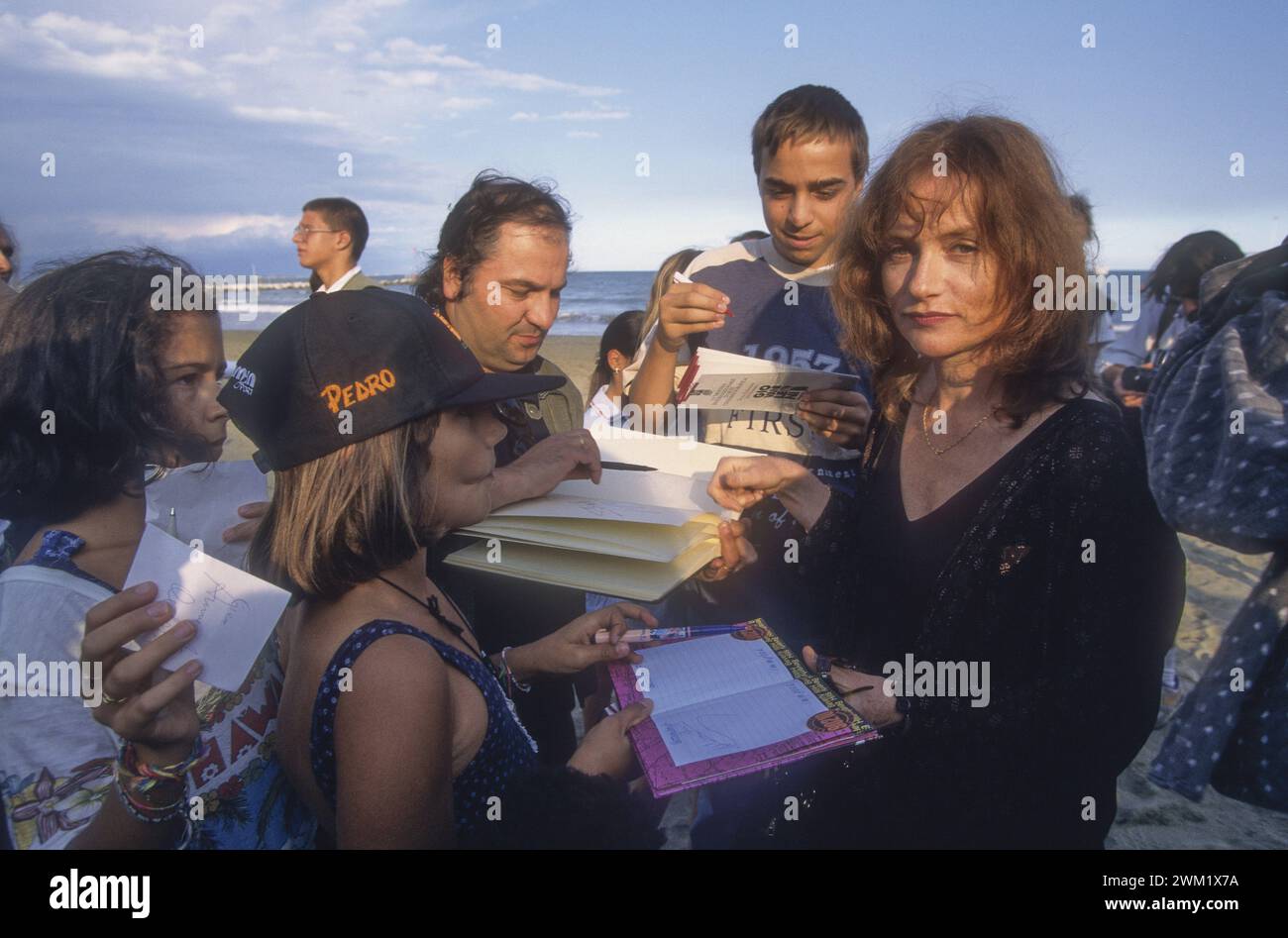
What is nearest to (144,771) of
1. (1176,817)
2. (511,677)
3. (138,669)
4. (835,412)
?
(138,669)

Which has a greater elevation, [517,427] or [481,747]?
[517,427]

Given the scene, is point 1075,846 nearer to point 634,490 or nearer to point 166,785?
point 634,490

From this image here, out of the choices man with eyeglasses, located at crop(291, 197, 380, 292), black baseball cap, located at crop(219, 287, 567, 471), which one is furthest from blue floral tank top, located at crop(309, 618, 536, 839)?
man with eyeglasses, located at crop(291, 197, 380, 292)

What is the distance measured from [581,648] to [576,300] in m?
36.9

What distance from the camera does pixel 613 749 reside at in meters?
1.56

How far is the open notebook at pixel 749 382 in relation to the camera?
6.68 feet

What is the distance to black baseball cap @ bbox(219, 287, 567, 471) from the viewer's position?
142 cm

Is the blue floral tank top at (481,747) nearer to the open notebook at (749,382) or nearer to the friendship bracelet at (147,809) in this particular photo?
the friendship bracelet at (147,809)

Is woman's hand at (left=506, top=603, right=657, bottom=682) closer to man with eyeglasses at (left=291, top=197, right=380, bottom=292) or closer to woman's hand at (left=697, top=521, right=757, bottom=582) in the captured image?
woman's hand at (left=697, top=521, right=757, bottom=582)

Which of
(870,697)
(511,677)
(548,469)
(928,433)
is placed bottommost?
(511,677)

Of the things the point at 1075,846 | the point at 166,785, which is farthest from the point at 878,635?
the point at 166,785

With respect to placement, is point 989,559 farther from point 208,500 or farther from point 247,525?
point 208,500

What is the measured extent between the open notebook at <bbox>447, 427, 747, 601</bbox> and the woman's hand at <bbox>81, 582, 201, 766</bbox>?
1.99 ft

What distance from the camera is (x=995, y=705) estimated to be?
4.91ft
